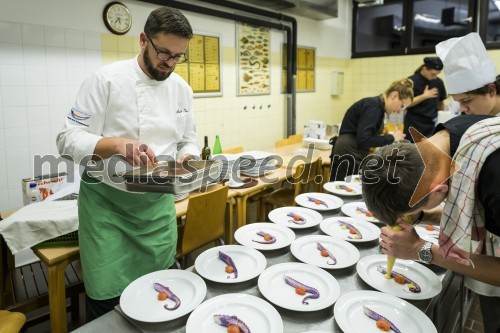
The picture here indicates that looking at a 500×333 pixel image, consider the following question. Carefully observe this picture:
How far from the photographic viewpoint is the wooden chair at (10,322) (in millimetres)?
1415

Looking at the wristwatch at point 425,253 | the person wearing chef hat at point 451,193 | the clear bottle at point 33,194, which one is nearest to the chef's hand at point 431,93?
the person wearing chef hat at point 451,193

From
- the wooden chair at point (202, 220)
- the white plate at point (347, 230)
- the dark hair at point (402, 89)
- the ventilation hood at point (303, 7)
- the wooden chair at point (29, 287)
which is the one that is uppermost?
the ventilation hood at point (303, 7)

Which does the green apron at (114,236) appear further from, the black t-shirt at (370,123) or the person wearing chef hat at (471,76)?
the black t-shirt at (370,123)

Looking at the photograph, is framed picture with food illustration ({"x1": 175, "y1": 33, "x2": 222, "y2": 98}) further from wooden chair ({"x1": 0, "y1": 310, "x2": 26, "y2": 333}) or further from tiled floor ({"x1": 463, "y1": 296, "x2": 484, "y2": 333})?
tiled floor ({"x1": 463, "y1": 296, "x2": 484, "y2": 333})

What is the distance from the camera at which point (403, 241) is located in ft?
3.66

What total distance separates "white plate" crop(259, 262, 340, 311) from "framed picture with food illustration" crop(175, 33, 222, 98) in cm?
266

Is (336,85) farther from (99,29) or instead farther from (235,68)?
(99,29)

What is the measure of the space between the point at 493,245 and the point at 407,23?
16.1ft

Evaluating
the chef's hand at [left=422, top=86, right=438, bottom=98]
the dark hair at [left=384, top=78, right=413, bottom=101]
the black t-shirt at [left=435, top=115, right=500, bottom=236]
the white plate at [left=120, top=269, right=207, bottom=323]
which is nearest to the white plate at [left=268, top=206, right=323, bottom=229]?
the white plate at [left=120, top=269, right=207, bottom=323]

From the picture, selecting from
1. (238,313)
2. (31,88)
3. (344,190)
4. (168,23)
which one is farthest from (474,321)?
(31,88)

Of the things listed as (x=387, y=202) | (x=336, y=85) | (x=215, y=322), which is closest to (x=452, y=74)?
(x=387, y=202)

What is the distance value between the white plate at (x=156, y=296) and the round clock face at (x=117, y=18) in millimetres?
2507

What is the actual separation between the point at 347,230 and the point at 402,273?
1.21ft

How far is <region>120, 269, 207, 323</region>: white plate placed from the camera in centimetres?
97
